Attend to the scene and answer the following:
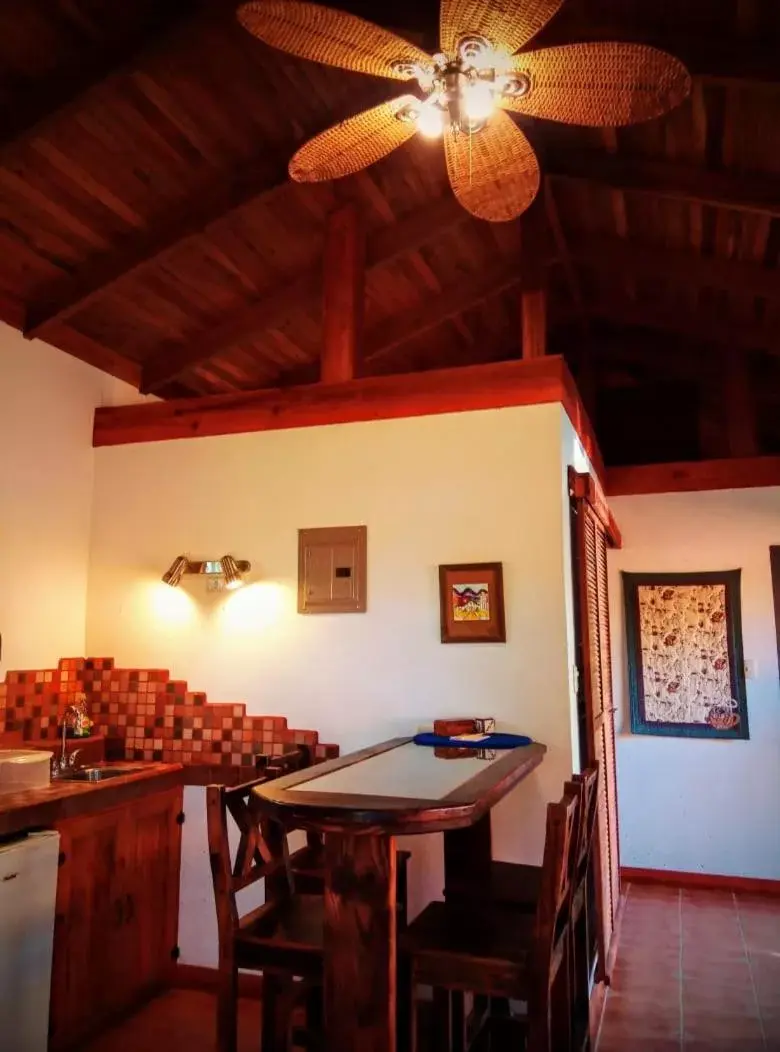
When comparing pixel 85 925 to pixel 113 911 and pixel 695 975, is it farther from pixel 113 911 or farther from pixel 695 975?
pixel 695 975

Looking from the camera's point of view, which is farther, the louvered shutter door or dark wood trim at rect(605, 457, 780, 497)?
dark wood trim at rect(605, 457, 780, 497)

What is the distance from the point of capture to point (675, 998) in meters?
3.32

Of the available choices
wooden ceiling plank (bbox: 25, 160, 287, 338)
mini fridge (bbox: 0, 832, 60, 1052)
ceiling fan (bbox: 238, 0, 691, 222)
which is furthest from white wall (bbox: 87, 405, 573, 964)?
ceiling fan (bbox: 238, 0, 691, 222)

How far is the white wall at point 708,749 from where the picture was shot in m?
4.89

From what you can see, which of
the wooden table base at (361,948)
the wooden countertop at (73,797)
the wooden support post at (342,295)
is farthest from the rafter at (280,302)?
the wooden table base at (361,948)

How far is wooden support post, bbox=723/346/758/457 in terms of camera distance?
5.32 metres

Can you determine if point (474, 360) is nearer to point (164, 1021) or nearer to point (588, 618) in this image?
point (588, 618)

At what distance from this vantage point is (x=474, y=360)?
582 cm

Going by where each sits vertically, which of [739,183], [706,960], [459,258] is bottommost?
[706,960]

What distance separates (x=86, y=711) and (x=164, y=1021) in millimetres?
1342

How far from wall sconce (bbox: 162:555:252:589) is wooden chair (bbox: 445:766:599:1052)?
64.7 inches

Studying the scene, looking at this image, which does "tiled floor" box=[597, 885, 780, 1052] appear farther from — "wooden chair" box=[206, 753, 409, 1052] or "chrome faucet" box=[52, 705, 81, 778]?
"chrome faucet" box=[52, 705, 81, 778]

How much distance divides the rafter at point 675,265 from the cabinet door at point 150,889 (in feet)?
12.3

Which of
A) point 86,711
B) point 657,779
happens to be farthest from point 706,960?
point 86,711
